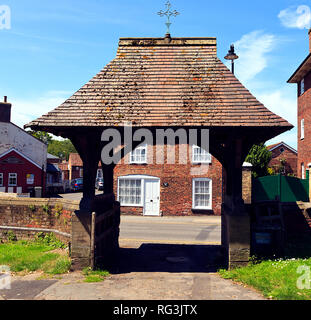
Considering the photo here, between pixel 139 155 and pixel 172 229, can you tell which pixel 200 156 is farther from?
pixel 172 229

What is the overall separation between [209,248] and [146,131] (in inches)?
223

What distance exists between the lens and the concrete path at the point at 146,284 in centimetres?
660

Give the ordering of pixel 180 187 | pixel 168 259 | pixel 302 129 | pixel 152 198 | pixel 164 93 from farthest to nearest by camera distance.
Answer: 1. pixel 302 129
2. pixel 152 198
3. pixel 180 187
4. pixel 168 259
5. pixel 164 93

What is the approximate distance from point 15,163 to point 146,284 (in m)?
27.2

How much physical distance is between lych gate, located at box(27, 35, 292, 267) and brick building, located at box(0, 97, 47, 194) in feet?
80.1

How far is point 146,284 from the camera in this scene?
7.38m

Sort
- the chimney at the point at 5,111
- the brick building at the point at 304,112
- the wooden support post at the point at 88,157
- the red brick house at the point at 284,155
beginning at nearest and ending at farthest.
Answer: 1. the wooden support post at the point at 88,157
2. the brick building at the point at 304,112
3. the chimney at the point at 5,111
4. the red brick house at the point at 284,155

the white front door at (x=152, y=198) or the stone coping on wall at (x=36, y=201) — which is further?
the white front door at (x=152, y=198)

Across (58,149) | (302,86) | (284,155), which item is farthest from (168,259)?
(58,149)

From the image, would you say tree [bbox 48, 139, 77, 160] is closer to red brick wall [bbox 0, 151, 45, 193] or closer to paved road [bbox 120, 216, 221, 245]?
red brick wall [bbox 0, 151, 45, 193]

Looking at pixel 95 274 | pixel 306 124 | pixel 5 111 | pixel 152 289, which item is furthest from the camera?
pixel 5 111

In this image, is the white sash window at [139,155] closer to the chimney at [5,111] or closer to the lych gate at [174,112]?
the lych gate at [174,112]

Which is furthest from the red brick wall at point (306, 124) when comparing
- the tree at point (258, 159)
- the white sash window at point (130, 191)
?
the white sash window at point (130, 191)
